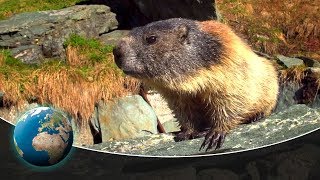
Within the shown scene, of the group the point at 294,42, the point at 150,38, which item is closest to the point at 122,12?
the point at 150,38

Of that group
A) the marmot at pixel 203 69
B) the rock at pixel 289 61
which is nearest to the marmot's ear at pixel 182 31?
the marmot at pixel 203 69

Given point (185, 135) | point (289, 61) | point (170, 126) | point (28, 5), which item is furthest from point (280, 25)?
point (28, 5)

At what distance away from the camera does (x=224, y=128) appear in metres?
1.57

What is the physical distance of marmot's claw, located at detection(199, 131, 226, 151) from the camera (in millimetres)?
1540

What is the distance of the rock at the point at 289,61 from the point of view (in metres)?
1.69

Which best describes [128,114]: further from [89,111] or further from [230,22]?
[230,22]

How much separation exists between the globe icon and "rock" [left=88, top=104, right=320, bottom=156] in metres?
0.31

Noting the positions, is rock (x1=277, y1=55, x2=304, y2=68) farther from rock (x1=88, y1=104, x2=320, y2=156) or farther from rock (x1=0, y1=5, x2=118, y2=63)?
rock (x1=0, y1=5, x2=118, y2=63)

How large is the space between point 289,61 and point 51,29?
2.48ft

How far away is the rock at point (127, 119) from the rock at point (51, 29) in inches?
10.9

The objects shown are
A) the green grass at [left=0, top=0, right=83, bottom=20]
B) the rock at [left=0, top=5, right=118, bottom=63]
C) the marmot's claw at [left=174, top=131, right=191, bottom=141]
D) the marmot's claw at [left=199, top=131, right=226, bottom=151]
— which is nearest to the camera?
the marmot's claw at [left=199, top=131, right=226, bottom=151]

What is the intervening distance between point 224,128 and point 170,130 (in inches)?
17.2

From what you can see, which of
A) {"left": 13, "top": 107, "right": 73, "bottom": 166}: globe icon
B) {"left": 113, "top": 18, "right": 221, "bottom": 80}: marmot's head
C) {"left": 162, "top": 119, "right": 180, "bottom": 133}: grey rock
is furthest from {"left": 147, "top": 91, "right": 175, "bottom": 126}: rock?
{"left": 13, "top": 107, "right": 73, "bottom": 166}: globe icon

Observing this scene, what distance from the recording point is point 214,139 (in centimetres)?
155
